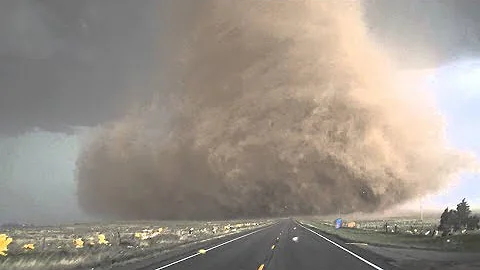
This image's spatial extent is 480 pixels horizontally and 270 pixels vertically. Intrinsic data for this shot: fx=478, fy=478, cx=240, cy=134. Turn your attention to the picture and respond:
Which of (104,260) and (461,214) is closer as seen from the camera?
(104,260)

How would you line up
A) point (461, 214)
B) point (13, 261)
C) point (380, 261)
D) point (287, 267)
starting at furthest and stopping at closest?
point (461, 214), point (380, 261), point (287, 267), point (13, 261)

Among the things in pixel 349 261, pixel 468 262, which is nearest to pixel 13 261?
pixel 349 261

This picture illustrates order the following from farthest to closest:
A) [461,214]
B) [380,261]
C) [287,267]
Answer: [461,214]
[380,261]
[287,267]

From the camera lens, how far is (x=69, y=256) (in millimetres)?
19312

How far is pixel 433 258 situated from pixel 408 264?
93.8 inches

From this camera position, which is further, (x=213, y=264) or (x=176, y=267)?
(x=213, y=264)

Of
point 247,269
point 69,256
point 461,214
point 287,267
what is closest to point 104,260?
point 69,256

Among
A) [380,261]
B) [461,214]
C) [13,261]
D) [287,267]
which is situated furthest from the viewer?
[461,214]

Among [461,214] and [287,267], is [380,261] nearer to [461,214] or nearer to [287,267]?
[287,267]

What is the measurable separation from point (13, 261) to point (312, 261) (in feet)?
A: 37.2

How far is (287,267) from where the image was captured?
1730 cm

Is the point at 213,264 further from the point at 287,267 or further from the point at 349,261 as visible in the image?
the point at 349,261

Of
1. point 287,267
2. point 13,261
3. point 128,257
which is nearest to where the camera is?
point 13,261

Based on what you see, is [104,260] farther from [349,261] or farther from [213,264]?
[349,261]
